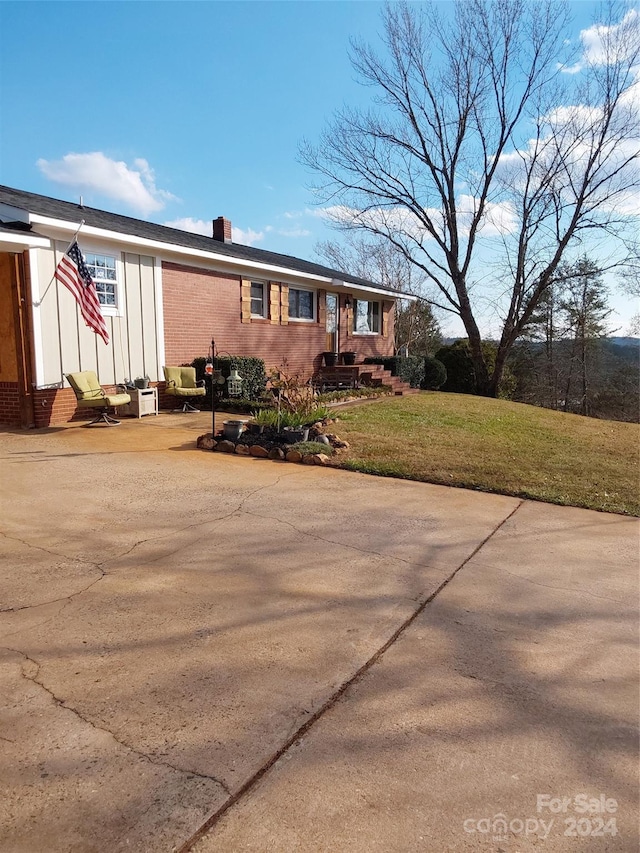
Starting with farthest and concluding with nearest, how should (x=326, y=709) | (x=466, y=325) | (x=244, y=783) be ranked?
(x=466, y=325)
(x=326, y=709)
(x=244, y=783)

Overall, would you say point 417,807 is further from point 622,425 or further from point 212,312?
point 622,425

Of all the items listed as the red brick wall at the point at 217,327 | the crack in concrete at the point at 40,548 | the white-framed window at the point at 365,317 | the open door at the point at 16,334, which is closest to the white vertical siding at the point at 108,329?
the open door at the point at 16,334

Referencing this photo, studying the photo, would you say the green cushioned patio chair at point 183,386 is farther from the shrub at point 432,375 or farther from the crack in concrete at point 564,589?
the shrub at point 432,375

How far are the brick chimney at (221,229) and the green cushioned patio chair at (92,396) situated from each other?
30.7ft

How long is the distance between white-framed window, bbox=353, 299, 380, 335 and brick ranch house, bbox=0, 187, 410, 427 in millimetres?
3276

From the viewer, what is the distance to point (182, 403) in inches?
474

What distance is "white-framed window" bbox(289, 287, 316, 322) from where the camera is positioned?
1705 centimetres

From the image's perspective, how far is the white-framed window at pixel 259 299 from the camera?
1520 centimetres

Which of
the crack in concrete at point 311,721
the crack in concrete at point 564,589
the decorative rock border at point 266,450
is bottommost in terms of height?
the crack in concrete at point 564,589

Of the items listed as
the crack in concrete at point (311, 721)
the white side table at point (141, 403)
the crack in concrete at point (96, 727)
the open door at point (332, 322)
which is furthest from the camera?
the open door at point (332, 322)

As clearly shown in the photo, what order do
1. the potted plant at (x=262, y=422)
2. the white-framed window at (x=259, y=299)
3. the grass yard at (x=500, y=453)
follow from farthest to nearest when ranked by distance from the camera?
the white-framed window at (x=259, y=299) → the potted plant at (x=262, y=422) → the grass yard at (x=500, y=453)

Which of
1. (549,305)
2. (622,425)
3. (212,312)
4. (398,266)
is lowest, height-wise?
(622,425)

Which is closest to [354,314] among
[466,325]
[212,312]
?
[466,325]

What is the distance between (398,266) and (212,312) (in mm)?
22806
